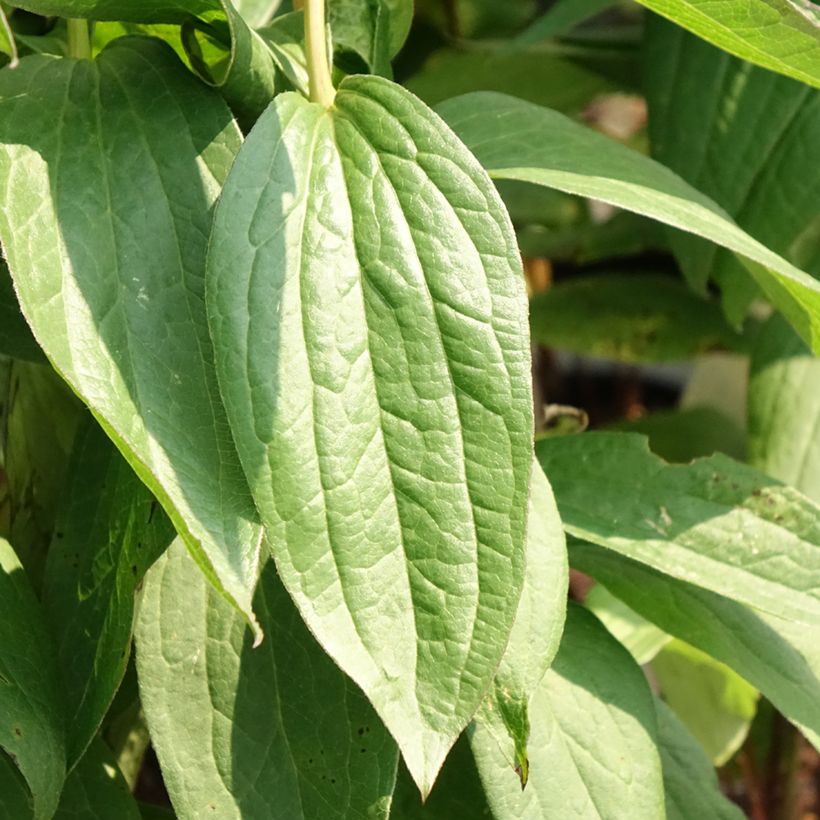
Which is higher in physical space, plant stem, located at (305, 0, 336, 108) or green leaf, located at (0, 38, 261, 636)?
plant stem, located at (305, 0, 336, 108)

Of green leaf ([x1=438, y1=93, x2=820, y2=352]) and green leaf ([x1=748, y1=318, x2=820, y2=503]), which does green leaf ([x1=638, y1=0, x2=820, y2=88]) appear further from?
green leaf ([x1=748, y1=318, x2=820, y2=503])

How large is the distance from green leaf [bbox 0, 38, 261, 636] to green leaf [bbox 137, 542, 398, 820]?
14 centimetres

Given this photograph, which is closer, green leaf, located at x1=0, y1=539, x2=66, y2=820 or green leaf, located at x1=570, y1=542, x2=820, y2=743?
green leaf, located at x1=0, y1=539, x2=66, y2=820

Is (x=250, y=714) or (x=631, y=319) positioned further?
(x=631, y=319)

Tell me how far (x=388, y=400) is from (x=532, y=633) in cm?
14

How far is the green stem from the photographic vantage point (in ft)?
1.83

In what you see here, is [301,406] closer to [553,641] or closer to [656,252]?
[553,641]

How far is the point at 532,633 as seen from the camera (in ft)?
1.76

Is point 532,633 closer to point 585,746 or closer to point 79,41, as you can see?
point 585,746

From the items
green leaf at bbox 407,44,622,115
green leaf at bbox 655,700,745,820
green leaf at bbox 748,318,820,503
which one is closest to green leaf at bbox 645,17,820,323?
green leaf at bbox 748,318,820,503

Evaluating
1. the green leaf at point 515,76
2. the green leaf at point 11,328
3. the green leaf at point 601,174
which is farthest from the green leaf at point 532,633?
the green leaf at point 515,76

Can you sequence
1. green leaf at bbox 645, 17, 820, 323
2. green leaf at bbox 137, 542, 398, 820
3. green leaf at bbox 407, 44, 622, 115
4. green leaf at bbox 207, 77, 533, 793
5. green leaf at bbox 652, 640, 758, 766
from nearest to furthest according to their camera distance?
green leaf at bbox 207, 77, 533, 793, green leaf at bbox 137, 542, 398, 820, green leaf at bbox 645, 17, 820, 323, green leaf at bbox 652, 640, 758, 766, green leaf at bbox 407, 44, 622, 115

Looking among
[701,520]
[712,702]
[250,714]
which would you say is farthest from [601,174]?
[712,702]

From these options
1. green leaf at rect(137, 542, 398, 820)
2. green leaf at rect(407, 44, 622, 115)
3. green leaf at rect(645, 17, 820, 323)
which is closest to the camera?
green leaf at rect(137, 542, 398, 820)
